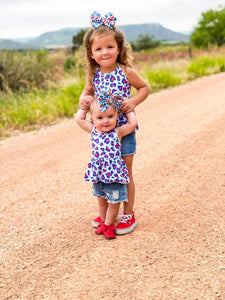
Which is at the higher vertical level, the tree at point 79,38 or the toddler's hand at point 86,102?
the tree at point 79,38

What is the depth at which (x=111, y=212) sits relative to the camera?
9.69ft

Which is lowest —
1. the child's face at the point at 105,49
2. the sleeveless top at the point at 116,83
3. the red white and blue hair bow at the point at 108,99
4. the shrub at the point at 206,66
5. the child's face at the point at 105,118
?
the shrub at the point at 206,66

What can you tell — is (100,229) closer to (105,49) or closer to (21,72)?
(105,49)

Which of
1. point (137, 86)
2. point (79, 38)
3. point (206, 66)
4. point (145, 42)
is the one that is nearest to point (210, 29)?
point (145, 42)

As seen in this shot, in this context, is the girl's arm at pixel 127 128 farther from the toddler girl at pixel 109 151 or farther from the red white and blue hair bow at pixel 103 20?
the red white and blue hair bow at pixel 103 20

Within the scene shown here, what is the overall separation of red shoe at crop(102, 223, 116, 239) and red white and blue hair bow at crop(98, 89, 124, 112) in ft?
3.04

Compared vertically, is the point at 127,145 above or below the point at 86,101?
below

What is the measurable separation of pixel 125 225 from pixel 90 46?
1400 mm

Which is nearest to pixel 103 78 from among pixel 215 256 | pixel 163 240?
pixel 163 240

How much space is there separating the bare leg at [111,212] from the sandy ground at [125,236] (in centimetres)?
14

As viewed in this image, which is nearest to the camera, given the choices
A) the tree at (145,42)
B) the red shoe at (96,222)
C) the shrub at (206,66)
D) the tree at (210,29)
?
the red shoe at (96,222)

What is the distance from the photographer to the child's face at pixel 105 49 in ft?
8.74

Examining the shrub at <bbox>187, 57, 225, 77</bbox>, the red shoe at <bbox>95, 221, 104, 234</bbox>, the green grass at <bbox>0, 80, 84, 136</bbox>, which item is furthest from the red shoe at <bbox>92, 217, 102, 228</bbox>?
the shrub at <bbox>187, 57, 225, 77</bbox>

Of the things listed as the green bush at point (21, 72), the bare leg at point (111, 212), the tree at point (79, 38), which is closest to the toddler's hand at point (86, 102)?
the bare leg at point (111, 212)
